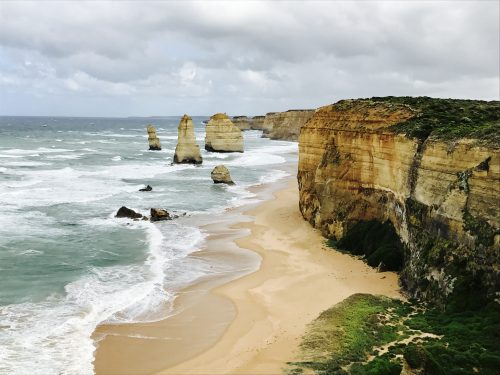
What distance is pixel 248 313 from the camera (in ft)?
59.7

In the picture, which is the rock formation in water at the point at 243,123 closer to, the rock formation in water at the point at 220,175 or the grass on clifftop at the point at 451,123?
the rock formation in water at the point at 220,175

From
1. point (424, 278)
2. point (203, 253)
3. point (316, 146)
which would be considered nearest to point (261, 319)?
point (424, 278)

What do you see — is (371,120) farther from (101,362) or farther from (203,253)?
(101,362)

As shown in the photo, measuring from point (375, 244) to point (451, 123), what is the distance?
657 centimetres

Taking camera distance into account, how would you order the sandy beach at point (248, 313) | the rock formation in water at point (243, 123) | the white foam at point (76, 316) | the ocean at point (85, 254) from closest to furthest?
the white foam at point (76, 316) < the sandy beach at point (248, 313) < the ocean at point (85, 254) < the rock formation in water at point (243, 123)

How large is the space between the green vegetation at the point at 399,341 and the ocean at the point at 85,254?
6.42 metres

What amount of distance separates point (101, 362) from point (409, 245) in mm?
13053

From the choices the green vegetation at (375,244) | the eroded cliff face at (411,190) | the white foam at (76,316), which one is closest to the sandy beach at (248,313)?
the green vegetation at (375,244)

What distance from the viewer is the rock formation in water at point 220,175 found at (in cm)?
4875

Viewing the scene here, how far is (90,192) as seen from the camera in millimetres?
42781

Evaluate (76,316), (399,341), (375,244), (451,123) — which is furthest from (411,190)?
(76,316)

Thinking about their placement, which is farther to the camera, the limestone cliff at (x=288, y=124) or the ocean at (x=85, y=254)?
the limestone cliff at (x=288, y=124)

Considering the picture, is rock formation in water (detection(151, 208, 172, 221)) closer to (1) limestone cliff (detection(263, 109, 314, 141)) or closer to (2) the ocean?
(2) the ocean

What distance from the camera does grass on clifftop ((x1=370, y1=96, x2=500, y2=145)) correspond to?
59.4ft
